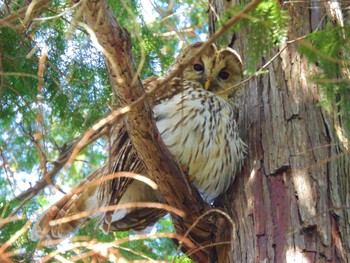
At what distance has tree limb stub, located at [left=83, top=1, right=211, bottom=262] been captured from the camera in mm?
2439

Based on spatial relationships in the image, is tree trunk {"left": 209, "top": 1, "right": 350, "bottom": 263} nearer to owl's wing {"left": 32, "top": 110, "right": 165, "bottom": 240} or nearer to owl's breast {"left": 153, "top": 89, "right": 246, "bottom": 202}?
owl's breast {"left": 153, "top": 89, "right": 246, "bottom": 202}

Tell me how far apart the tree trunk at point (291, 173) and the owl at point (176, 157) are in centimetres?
11

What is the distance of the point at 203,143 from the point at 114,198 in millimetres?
517

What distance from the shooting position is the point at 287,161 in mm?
3232

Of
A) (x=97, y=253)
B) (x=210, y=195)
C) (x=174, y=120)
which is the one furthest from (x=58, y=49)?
(x=97, y=253)

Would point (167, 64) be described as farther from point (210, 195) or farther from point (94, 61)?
point (210, 195)

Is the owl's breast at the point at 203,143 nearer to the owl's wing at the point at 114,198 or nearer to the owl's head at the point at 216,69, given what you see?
the owl's wing at the point at 114,198

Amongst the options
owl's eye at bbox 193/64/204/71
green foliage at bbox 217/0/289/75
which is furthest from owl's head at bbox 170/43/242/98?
green foliage at bbox 217/0/289/75

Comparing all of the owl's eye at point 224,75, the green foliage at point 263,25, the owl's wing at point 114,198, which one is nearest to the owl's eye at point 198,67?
the owl's eye at point 224,75

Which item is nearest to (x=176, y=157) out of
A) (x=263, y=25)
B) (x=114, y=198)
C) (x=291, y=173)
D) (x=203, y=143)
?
(x=203, y=143)

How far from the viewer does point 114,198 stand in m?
3.47

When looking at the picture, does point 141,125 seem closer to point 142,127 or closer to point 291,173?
point 142,127

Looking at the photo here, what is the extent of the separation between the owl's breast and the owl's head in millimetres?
378

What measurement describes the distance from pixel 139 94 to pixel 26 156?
8.30 feet
